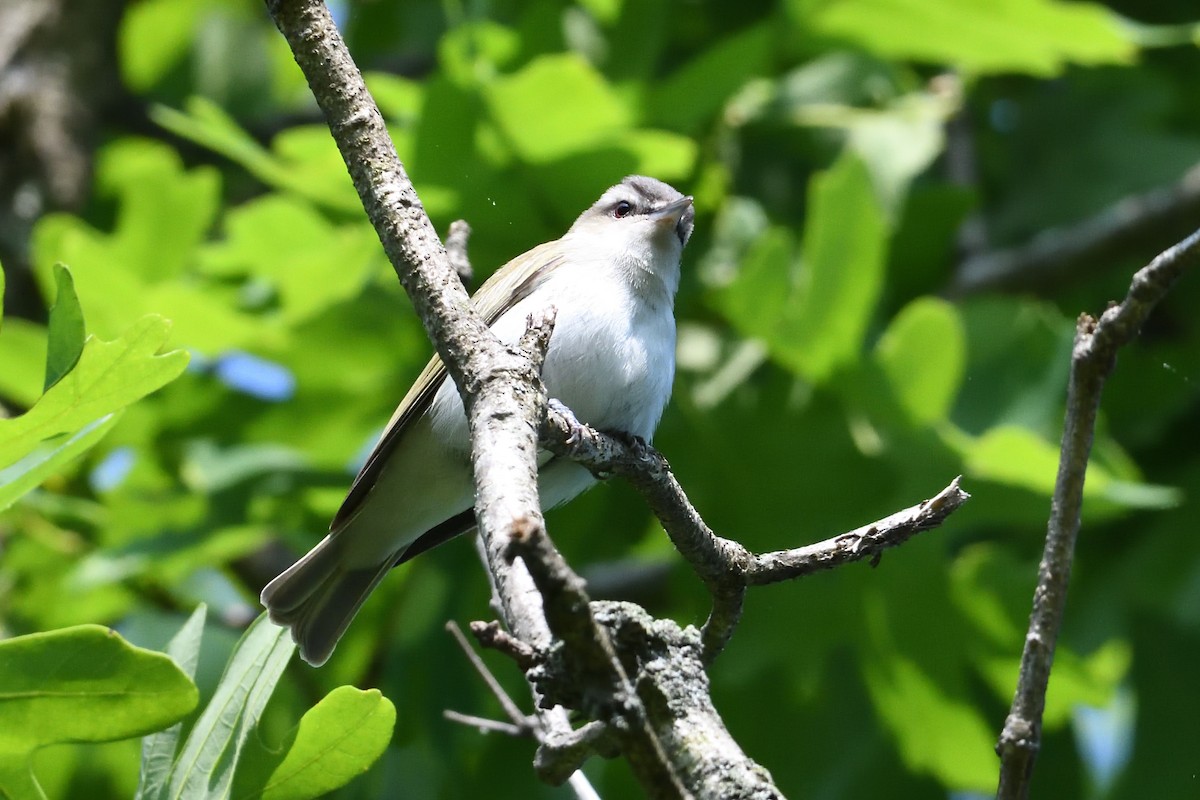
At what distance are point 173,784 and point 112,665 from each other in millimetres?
282

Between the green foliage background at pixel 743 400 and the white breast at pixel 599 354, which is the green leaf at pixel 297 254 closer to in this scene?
the green foliage background at pixel 743 400

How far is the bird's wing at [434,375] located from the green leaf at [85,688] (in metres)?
1.53

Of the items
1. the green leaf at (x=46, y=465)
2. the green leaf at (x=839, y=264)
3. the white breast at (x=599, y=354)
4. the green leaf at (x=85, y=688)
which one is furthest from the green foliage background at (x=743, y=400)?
the green leaf at (x=85, y=688)

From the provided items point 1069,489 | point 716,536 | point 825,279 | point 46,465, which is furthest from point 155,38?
point 1069,489

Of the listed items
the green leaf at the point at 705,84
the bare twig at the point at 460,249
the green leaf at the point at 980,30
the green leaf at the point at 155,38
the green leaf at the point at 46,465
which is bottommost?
the green leaf at the point at 46,465

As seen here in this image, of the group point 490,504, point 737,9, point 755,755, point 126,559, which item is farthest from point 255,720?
point 737,9

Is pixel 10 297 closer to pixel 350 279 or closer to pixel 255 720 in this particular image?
pixel 350 279

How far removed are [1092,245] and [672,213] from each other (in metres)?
2.12

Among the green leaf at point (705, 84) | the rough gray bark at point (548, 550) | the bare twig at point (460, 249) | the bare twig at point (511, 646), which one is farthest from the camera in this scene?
the green leaf at point (705, 84)

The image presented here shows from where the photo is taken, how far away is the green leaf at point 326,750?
202cm

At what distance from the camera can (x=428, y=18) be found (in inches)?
240

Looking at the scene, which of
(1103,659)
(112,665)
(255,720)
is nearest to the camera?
(112,665)

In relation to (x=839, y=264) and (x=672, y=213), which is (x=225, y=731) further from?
(x=672, y=213)

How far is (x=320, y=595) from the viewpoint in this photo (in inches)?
150
